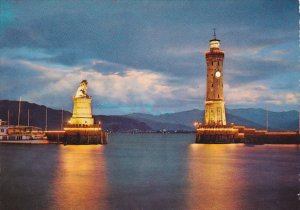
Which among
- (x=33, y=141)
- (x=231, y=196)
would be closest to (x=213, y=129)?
(x=33, y=141)

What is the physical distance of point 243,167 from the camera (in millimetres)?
50750

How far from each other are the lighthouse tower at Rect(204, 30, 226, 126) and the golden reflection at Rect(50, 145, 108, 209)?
48.2m

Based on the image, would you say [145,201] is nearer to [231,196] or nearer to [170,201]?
[170,201]

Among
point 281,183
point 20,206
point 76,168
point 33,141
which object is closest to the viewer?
point 20,206

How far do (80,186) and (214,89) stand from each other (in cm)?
6573

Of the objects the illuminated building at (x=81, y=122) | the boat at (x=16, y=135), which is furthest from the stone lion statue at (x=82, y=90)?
the boat at (x=16, y=135)

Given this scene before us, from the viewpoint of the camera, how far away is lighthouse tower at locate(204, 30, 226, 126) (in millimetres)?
97438

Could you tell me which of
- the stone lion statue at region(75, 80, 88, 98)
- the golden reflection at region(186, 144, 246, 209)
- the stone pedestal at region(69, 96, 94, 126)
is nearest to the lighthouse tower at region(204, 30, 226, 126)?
the stone pedestal at region(69, 96, 94, 126)

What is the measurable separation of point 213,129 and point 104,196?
70.0 metres

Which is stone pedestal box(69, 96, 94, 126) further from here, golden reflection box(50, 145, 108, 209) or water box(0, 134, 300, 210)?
golden reflection box(50, 145, 108, 209)

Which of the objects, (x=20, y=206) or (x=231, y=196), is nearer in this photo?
(x=20, y=206)

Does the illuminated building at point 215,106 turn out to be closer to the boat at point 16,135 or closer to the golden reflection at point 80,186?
the boat at point 16,135

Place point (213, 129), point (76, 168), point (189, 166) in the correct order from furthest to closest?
point (213, 129) < point (189, 166) < point (76, 168)

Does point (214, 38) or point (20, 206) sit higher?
point (214, 38)
